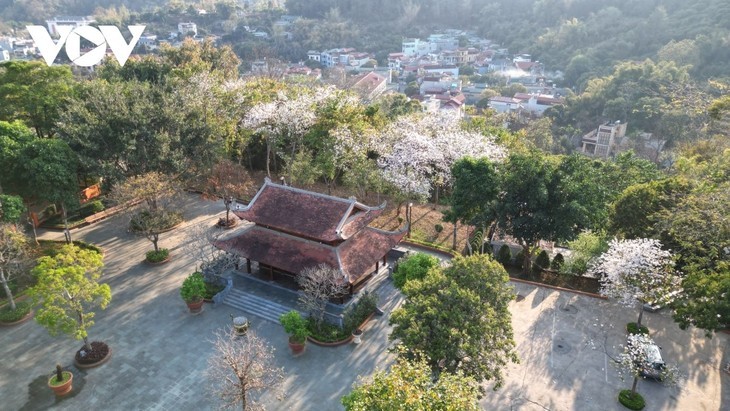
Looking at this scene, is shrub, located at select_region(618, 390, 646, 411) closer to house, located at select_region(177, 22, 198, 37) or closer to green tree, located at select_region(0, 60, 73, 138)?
green tree, located at select_region(0, 60, 73, 138)

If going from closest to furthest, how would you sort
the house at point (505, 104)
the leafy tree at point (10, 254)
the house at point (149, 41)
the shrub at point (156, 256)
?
the leafy tree at point (10, 254) → the shrub at point (156, 256) → the house at point (505, 104) → the house at point (149, 41)

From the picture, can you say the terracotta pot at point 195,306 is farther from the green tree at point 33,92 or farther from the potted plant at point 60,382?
the green tree at point 33,92

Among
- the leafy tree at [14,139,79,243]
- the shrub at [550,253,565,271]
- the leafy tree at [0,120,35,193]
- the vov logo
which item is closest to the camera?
the leafy tree at [14,139,79,243]

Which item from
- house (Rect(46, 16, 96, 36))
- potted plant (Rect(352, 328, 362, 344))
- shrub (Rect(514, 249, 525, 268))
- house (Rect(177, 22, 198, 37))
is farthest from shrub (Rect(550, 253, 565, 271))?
house (Rect(46, 16, 96, 36))

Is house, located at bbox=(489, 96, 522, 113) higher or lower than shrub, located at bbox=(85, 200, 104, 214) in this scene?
higher

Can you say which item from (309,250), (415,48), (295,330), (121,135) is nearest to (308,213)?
(309,250)

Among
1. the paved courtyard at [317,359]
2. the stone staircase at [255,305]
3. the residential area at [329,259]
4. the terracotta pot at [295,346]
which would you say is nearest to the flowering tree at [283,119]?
the residential area at [329,259]

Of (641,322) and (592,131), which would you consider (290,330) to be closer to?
(641,322)
